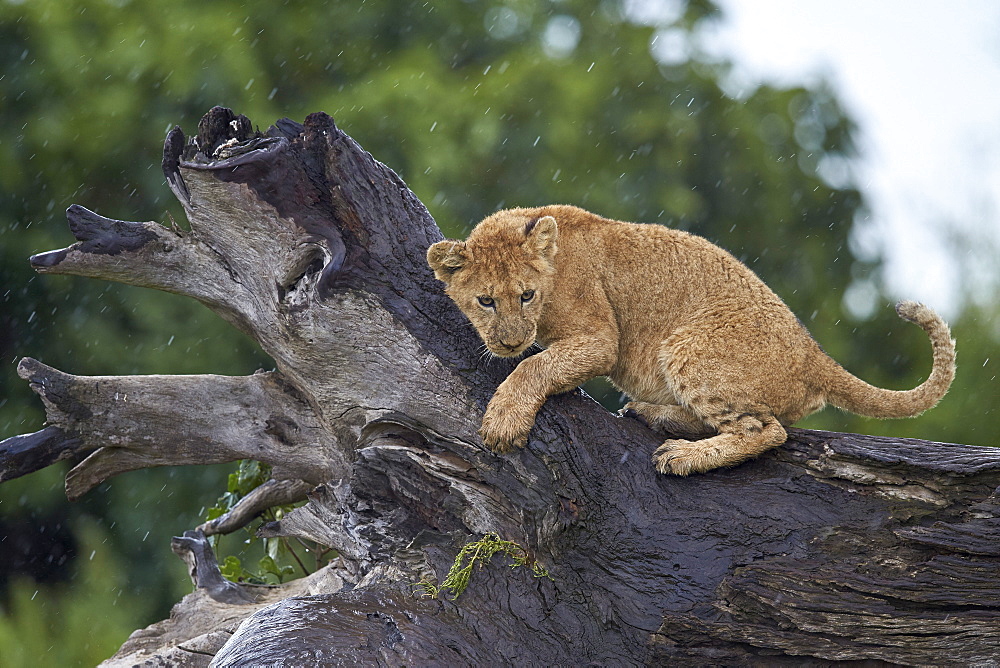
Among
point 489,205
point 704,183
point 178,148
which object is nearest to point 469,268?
point 178,148

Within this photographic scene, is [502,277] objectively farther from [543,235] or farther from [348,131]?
[348,131]

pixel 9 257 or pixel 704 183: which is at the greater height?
pixel 704 183

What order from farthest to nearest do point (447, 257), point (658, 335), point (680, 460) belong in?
1. point (658, 335)
2. point (447, 257)
3. point (680, 460)

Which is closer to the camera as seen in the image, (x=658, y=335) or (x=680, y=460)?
(x=680, y=460)

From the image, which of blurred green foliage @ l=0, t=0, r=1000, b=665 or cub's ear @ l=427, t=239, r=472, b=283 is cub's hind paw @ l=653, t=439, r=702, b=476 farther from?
blurred green foliage @ l=0, t=0, r=1000, b=665

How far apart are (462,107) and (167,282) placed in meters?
8.04

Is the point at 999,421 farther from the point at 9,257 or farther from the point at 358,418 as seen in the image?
the point at 9,257

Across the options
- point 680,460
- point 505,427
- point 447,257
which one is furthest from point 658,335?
point 447,257

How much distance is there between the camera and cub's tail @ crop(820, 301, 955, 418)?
15.3 ft

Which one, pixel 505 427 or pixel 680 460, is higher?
pixel 680 460

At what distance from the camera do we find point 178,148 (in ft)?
17.0

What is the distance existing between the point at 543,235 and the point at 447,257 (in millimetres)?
538

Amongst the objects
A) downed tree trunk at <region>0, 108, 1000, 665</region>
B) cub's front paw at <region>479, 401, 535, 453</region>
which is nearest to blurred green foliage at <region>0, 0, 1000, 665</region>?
downed tree trunk at <region>0, 108, 1000, 665</region>

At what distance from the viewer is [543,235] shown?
4.86 m
